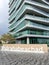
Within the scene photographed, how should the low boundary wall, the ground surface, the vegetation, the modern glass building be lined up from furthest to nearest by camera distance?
the vegetation, the modern glass building, the low boundary wall, the ground surface

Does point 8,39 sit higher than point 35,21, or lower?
lower

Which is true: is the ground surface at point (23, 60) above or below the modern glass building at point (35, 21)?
below

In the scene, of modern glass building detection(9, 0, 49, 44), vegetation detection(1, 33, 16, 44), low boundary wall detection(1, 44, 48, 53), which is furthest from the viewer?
vegetation detection(1, 33, 16, 44)

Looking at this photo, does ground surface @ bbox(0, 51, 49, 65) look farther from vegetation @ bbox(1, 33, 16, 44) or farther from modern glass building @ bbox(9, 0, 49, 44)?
vegetation @ bbox(1, 33, 16, 44)

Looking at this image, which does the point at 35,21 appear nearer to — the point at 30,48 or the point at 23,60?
the point at 30,48

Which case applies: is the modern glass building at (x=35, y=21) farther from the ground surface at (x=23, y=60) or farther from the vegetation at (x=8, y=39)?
the ground surface at (x=23, y=60)

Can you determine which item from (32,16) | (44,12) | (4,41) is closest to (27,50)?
(32,16)

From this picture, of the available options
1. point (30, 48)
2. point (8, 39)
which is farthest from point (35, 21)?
point (30, 48)

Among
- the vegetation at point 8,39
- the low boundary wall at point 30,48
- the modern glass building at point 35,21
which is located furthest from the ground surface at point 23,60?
the vegetation at point 8,39

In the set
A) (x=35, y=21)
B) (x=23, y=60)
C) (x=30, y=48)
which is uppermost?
(x=35, y=21)

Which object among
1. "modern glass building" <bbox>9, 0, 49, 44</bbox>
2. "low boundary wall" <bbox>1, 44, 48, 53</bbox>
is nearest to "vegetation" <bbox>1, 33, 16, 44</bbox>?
"modern glass building" <bbox>9, 0, 49, 44</bbox>

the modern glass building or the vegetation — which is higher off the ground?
the modern glass building

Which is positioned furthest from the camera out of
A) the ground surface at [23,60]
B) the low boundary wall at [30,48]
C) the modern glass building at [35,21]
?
the modern glass building at [35,21]

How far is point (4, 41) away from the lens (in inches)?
2576
